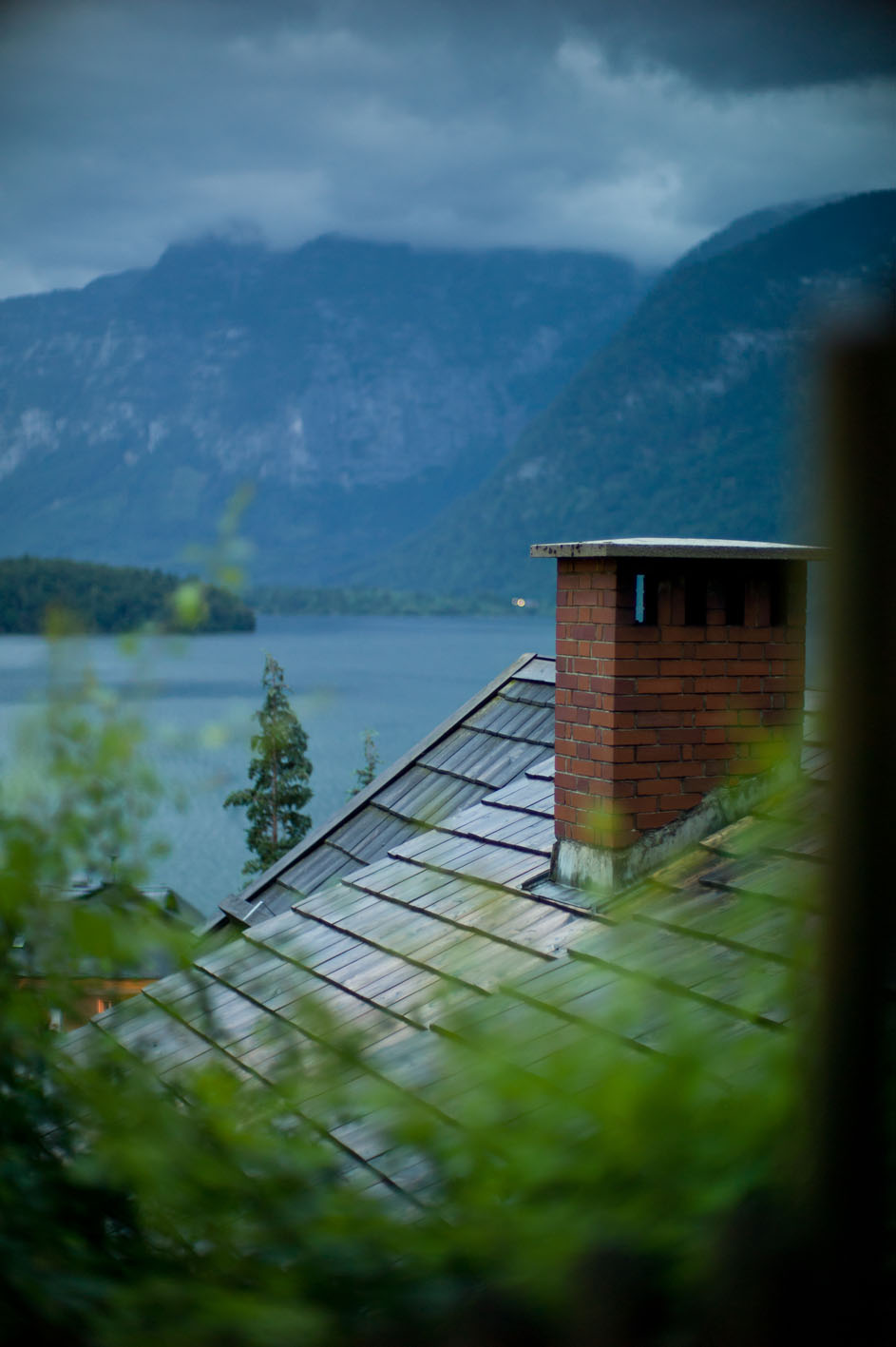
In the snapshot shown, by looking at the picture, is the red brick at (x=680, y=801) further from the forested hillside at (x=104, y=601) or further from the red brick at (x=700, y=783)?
the forested hillside at (x=104, y=601)

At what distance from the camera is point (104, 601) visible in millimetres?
1845

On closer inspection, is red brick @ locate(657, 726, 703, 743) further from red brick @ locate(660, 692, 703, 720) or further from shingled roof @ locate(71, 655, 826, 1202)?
shingled roof @ locate(71, 655, 826, 1202)

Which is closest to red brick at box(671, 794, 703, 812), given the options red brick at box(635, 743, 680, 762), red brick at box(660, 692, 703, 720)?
red brick at box(635, 743, 680, 762)

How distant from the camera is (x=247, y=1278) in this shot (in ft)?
3.38

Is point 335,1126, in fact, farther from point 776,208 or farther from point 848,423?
point 776,208

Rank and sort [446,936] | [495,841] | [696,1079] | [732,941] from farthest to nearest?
[495,841]
[446,936]
[732,941]
[696,1079]

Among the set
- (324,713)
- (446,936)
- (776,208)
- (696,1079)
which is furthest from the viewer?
(776,208)

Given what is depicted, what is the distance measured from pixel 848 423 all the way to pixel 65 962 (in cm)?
99

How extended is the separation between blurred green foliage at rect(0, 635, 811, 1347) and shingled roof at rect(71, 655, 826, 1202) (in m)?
0.03

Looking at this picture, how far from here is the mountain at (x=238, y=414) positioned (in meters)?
3.72

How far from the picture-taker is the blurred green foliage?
86 cm

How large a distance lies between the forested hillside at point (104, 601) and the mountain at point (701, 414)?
76 centimetres

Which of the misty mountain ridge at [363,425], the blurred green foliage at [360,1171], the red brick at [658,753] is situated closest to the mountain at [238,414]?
the misty mountain ridge at [363,425]

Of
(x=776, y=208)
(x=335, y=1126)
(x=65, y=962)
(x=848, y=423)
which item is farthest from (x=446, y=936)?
(x=776, y=208)
